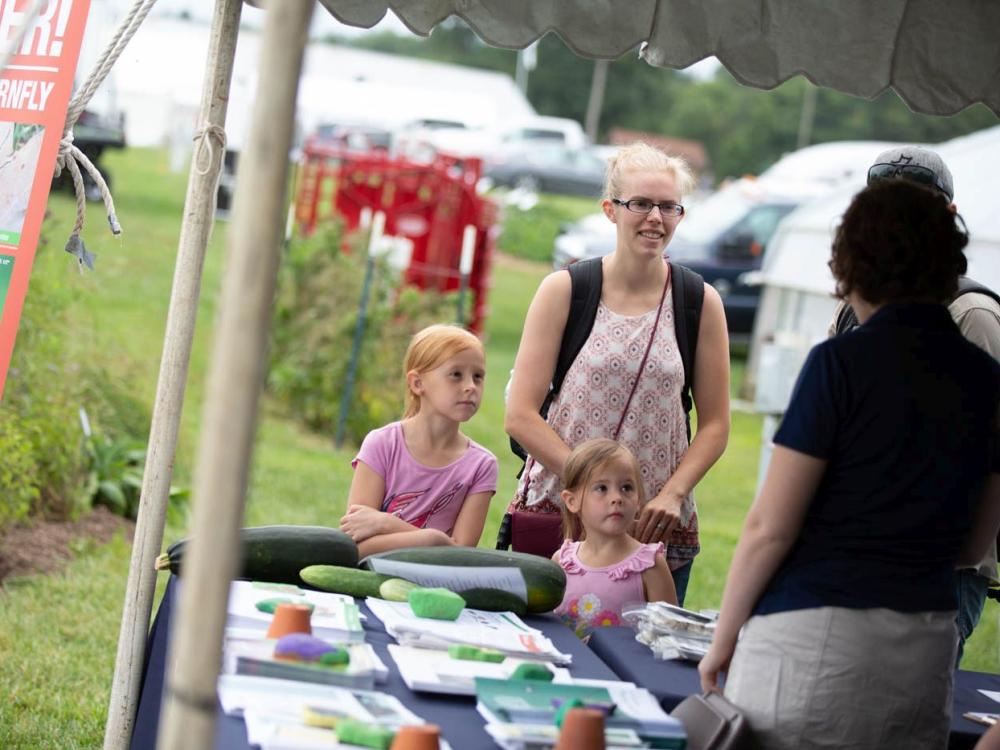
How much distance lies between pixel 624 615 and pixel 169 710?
1.97m

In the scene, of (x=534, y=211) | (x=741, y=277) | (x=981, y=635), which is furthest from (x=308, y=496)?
(x=534, y=211)

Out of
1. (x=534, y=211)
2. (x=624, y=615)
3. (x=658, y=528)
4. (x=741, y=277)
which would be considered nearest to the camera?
(x=624, y=615)

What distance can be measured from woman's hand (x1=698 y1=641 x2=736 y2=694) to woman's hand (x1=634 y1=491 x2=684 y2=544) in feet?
3.71

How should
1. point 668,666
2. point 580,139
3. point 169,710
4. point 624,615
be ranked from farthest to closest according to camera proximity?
point 580,139 < point 624,615 < point 668,666 < point 169,710

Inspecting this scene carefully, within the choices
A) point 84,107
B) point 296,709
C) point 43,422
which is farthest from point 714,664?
point 43,422

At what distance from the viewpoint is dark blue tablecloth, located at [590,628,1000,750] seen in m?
3.04

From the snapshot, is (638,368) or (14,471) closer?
(638,368)

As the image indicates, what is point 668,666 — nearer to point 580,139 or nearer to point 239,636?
point 239,636

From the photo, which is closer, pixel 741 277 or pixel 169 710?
pixel 169 710

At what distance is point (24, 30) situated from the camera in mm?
3756

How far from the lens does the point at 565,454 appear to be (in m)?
4.05

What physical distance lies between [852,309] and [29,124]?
245 cm

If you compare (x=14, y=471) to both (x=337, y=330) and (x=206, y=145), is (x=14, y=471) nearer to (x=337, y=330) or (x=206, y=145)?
(x=206, y=145)

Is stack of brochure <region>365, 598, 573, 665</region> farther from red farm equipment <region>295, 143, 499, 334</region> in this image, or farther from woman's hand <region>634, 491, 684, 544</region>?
red farm equipment <region>295, 143, 499, 334</region>
